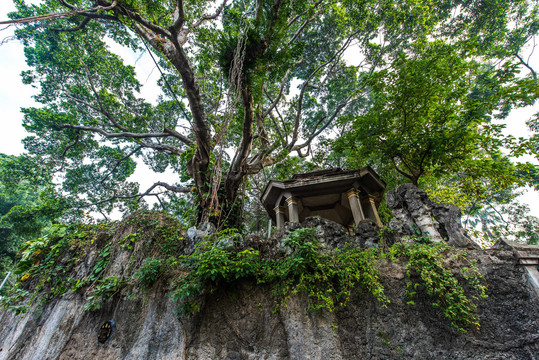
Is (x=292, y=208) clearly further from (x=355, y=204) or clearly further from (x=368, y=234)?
(x=368, y=234)

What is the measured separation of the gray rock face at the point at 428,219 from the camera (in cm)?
335

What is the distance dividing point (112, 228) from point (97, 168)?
8.58m

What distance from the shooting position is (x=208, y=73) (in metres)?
9.16

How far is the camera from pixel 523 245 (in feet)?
9.53

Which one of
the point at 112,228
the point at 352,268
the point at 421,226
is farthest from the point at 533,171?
the point at 112,228

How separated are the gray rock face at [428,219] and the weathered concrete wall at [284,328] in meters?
0.34

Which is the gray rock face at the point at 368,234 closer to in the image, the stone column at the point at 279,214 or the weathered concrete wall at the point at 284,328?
the weathered concrete wall at the point at 284,328

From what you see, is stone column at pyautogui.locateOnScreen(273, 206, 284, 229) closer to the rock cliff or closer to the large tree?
the large tree

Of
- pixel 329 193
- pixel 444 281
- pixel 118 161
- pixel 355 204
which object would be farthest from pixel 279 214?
pixel 118 161

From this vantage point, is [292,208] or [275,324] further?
[292,208]

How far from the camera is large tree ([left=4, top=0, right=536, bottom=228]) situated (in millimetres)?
5559

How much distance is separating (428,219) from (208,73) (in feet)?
29.2

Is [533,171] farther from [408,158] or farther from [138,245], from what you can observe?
[138,245]

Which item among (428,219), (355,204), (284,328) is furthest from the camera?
(355,204)
